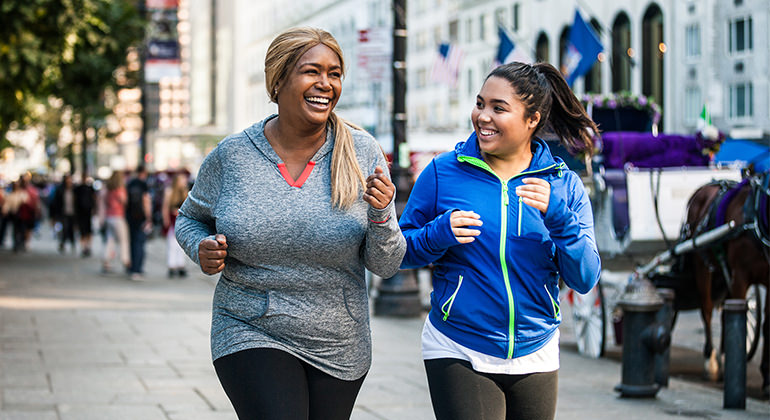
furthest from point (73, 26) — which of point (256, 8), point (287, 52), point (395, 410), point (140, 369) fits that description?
point (256, 8)

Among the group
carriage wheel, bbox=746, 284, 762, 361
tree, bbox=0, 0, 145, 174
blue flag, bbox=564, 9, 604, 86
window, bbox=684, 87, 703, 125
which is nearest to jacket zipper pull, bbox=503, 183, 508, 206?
carriage wheel, bbox=746, 284, 762, 361

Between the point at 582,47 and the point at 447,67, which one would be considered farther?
the point at 447,67

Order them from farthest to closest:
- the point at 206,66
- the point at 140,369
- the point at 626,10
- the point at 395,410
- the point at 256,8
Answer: the point at 206,66 < the point at 256,8 < the point at 626,10 < the point at 140,369 < the point at 395,410

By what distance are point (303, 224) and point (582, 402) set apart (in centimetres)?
501

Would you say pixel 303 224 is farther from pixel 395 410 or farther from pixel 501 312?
pixel 395 410

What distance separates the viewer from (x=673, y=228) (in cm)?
1098

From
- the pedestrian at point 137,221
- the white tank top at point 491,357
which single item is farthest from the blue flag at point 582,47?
the white tank top at point 491,357

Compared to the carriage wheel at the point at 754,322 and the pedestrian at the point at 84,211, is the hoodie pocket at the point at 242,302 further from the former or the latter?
the pedestrian at the point at 84,211

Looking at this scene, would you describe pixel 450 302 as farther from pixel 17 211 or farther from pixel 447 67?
pixel 447 67

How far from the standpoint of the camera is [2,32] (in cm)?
1720

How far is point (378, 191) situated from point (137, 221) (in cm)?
1664

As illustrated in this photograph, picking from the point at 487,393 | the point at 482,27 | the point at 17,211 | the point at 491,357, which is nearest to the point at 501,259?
the point at 491,357

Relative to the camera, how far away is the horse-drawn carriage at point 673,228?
9469mm

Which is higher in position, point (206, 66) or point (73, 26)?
point (206, 66)
